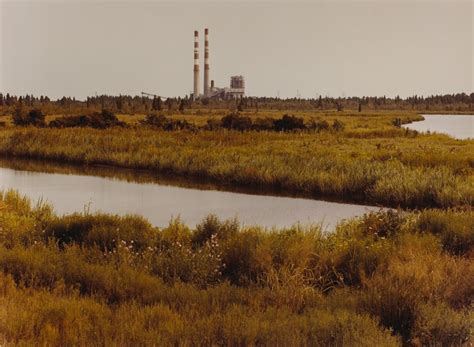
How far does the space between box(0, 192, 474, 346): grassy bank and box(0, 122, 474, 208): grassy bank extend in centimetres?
765

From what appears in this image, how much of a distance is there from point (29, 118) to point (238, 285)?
48208mm

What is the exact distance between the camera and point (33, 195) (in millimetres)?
22406

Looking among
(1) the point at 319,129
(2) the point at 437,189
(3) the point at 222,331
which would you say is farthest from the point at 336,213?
(1) the point at 319,129

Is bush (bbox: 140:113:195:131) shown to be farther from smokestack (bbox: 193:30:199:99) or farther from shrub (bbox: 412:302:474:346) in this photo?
smokestack (bbox: 193:30:199:99)

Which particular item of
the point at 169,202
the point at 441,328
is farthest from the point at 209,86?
the point at 441,328

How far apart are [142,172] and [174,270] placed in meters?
21.4

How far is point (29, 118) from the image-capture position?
53.7m

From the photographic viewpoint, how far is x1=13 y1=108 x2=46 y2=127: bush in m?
52.8

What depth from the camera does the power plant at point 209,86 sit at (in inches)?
5389

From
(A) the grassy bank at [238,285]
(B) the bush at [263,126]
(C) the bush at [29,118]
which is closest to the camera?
(A) the grassy bank at [238,285]

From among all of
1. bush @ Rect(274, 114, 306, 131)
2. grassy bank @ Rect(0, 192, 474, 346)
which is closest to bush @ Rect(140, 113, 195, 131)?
bush @ Rect(274, 114, 306, 131)

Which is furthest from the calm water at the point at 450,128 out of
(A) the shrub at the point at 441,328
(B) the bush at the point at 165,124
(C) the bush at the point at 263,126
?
(A) the shrub at the point at 441,328

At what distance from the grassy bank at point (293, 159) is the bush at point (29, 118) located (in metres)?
11.9

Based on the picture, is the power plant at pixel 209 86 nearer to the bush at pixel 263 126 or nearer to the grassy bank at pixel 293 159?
the bush at pixel 263 126
